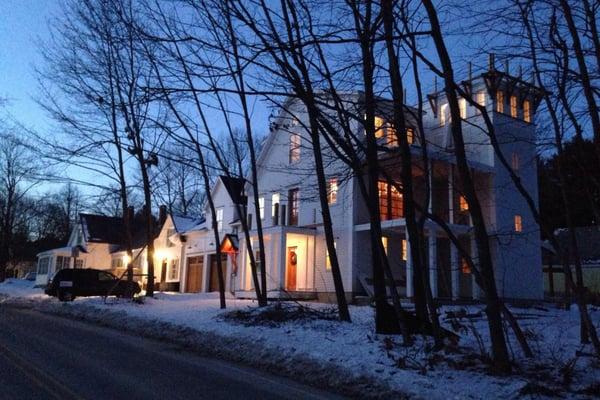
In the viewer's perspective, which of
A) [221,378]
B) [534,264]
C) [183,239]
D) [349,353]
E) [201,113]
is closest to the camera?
[221,378]

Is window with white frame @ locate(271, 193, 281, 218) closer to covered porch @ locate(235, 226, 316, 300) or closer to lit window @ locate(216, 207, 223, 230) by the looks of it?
covered porch @ locate(235, 226, 316, 300)

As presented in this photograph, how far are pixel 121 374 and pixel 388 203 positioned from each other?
17.6 m

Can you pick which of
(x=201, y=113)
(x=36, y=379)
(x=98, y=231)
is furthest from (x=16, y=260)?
(x=36, y=379)

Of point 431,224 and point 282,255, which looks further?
point 282,255

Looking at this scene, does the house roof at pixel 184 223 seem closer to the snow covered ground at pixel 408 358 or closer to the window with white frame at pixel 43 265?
the window with white frame at pixel 43 265

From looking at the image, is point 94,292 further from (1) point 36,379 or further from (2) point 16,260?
(2) point 16,260

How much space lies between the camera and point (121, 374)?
8.00 m

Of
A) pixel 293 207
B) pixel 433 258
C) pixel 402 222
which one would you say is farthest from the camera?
pixel 293 207

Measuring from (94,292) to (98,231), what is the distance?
2777 centimetres

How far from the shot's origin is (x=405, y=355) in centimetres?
857

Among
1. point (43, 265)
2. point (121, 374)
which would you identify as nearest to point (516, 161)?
point (121, 374)

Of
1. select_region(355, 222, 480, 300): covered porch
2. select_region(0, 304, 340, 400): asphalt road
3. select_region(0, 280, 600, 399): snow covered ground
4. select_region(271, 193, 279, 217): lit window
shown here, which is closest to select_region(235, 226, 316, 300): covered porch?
select_region(271, 193, 279, 217): lit window

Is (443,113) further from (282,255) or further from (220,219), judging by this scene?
(220,219)

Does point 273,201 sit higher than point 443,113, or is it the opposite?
point 443,113
